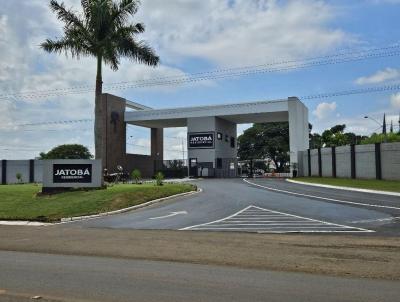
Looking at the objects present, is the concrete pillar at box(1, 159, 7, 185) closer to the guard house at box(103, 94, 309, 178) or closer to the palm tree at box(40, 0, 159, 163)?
the guard house at box(103, 94, 309, 178)

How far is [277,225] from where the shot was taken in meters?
16.9

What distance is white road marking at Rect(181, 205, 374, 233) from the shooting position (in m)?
15.6

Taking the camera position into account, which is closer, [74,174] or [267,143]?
[74,174]

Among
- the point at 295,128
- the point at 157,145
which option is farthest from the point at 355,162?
the point at 157,145

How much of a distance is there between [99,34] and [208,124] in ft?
108

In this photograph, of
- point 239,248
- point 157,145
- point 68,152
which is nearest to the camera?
point 239,248

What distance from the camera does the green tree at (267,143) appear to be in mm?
100062

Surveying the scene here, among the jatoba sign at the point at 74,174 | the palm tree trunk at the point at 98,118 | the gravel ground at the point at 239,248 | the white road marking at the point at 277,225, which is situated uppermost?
the palm tree trunk at the point at 98,118

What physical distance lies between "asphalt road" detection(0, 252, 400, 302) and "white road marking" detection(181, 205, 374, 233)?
20.1 ft

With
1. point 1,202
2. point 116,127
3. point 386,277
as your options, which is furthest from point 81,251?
point 116,127

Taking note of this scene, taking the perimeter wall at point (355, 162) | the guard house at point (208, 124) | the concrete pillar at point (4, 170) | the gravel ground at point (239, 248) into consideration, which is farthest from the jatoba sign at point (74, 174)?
the concrete pillar at point (4, 170)

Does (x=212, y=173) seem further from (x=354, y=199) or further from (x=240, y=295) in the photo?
(x=240, y=295)

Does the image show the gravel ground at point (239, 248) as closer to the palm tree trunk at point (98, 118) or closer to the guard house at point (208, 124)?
the palm tree trunk at point (98, 118)

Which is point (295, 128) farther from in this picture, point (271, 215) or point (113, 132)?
point (271, 215)
